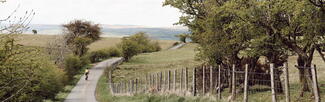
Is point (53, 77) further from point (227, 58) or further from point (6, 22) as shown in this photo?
point (6, 22)

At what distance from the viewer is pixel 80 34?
286 feet

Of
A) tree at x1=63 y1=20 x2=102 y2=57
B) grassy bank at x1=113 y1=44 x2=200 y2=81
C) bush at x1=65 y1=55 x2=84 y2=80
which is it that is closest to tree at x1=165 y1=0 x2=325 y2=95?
grassy bank at x1=113 y1=44 x2=200 y2=81

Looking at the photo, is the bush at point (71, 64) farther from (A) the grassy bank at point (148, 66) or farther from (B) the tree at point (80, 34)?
(B) the tree at point (80, 34)

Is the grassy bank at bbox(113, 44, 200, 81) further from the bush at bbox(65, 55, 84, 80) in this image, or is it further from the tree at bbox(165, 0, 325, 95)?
the tree at bbox(165, 0, 325, 95)

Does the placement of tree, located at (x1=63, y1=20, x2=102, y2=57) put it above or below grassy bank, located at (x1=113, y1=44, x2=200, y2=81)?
above

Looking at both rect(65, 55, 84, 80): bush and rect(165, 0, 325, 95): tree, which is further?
rect(65, 55, 84, 80): bush

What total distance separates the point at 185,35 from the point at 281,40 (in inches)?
433

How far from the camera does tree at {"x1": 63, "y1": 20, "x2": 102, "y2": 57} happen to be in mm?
83688

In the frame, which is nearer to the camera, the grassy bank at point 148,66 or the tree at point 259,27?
the tree at point 259,27

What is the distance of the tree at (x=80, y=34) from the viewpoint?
8369 cm

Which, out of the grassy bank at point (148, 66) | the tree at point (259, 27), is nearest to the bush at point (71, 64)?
the grassy bank at point (148, 66)

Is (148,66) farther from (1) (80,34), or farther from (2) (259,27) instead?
(2) (259,27)

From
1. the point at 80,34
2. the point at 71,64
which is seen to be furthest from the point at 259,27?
the point at 80,34

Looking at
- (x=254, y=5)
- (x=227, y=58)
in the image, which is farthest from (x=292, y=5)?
(x=227, y=58)
